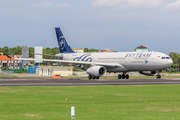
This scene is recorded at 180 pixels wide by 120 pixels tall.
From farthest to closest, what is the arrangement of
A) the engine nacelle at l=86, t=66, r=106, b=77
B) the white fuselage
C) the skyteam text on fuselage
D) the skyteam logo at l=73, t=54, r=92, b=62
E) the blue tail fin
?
the blue tail fin < the skyteam logo at l=73, t=54, r=92, b=62 < the engine nacelle at l=86, t=66, r=106, b=77 < the skyteam text on fuselage < the white fuselage

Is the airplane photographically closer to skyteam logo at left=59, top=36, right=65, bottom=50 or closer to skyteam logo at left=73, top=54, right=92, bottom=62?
skyteam logo at left=73, top=54, right=92, bottom=62

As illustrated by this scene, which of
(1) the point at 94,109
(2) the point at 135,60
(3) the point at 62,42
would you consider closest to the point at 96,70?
(2) the point at 135,60

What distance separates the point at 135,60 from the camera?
191 feet

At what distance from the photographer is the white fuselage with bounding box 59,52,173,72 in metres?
56.3

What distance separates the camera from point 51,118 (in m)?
17.3

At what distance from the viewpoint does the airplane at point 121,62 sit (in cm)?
5659

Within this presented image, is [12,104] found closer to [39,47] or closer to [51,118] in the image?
[51,118]

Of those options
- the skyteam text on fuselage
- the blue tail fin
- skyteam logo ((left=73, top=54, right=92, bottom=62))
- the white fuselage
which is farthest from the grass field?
the blue tail fin

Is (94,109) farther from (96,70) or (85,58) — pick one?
(85,58)

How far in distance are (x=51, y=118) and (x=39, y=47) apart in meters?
154

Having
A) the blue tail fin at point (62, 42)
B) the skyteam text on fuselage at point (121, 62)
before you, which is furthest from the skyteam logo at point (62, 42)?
the skyteam text on fuselage at point (121, 62)

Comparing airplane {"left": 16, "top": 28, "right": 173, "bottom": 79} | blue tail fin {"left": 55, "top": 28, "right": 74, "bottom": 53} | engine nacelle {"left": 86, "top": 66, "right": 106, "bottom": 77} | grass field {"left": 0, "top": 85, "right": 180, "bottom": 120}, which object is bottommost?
grass field {"left": 0, "top": 85, "right": 180, "bottom": 120}

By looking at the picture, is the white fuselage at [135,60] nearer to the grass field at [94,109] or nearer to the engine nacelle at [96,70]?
the engine nacelle at [96,70]

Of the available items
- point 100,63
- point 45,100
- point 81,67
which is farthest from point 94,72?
point 45,100
